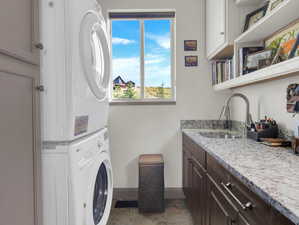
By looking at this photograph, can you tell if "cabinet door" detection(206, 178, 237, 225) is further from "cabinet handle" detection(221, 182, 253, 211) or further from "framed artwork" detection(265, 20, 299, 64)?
"framed artwork" detection(265, 20, 299, 64)

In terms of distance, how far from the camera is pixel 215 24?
205 centimetres

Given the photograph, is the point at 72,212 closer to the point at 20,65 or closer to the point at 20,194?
the point at 20,194

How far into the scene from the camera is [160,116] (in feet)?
8.36

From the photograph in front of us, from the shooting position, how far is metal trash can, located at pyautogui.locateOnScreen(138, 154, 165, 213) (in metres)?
2.10

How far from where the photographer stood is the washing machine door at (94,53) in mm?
984

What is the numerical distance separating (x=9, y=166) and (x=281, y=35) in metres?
1.82

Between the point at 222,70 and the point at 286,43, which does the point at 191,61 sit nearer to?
the point at 222,70

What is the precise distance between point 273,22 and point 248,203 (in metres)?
1.20

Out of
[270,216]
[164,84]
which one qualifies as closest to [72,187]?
[270,216]

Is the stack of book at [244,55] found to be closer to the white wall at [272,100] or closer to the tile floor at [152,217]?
the white wall at [272,100]

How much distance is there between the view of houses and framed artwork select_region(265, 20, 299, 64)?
1.37m

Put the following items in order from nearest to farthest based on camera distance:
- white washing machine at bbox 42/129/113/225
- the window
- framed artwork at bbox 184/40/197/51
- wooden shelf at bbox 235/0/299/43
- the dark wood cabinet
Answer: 1. the dark wood cabinet
2. white washing machine at bbox 42/129/113/225
3. wooden shelf at bbox 235/0/299/43
4. framed artwork at bbox 184/40/197/51
5. the window

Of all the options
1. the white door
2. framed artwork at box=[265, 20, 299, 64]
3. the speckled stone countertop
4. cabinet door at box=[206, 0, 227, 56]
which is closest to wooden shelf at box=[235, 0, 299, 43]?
framed artwork at box=[265, 20, 299, 64]

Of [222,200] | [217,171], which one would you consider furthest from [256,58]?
[222,200]
